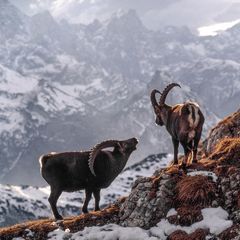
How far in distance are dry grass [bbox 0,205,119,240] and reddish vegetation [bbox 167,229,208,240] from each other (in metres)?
3.41

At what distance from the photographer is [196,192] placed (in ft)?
79.6

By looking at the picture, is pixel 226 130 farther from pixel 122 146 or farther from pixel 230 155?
pixel 230 155

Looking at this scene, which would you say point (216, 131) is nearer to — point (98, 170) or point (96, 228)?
point (98, 170)

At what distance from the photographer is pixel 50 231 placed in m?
25.5

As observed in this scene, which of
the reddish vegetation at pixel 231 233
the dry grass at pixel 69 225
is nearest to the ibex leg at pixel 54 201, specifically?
the dry grass at pixel 69 225

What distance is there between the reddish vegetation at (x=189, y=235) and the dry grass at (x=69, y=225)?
3.41 meters

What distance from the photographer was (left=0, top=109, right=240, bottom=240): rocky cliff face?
22.6m

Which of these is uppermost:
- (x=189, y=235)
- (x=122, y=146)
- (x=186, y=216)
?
(x=122, y=146)

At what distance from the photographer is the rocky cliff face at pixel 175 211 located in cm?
2259

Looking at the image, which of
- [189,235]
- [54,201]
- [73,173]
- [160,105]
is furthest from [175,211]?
[160,105]

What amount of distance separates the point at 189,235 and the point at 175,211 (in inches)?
72.6

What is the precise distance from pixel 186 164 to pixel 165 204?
131 inches

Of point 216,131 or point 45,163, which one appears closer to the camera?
point 45,163

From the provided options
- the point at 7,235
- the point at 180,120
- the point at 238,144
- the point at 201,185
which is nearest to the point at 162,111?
the point at 180,120
